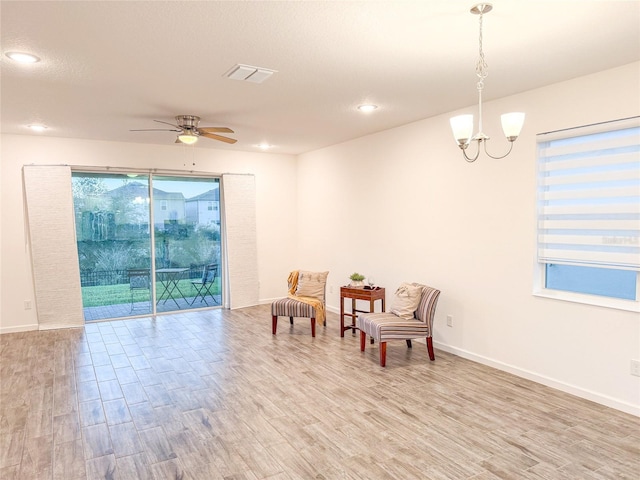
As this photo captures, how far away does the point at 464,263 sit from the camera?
449cm

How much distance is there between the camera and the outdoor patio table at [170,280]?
670 centimetres

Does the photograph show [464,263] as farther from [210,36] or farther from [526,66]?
[210,36]

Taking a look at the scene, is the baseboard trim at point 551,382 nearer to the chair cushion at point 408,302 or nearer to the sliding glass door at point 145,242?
the chair cushion at point 408,302

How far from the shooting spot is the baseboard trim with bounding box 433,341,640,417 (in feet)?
10.6

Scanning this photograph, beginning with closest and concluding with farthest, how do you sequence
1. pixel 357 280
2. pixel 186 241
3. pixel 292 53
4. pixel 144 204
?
pixel 292 53 < pixel 357 280 < pixel 144 204 < pixel 186 241

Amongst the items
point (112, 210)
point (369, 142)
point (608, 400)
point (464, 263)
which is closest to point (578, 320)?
point (608, 400)

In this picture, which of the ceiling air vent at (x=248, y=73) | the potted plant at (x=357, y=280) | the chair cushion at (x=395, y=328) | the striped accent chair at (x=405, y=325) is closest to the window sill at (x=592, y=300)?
the striped accent chair at (x=405, y=325)

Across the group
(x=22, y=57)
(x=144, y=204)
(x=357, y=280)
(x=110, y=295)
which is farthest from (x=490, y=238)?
(x=110, y=295)

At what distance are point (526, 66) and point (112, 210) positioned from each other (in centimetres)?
570

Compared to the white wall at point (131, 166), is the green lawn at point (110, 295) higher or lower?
lower

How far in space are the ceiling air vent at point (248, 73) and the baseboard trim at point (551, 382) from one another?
11.1ft

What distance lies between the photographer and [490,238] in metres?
4.21

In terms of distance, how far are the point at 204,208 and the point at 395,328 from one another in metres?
4.17

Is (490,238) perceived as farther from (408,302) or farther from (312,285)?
(312,285)
